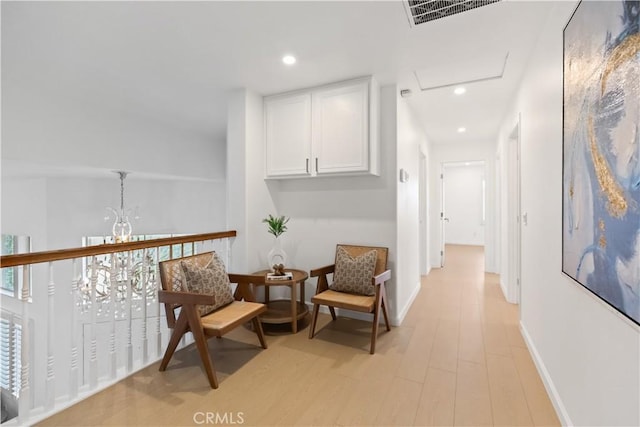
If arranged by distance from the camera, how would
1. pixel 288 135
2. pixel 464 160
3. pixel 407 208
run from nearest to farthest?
pixel 288 135 < pixel 407 208 < pixel 464 160

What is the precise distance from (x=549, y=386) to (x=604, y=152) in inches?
61.0

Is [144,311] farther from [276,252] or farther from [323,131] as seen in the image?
[323,131]

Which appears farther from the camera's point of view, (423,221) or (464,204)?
(464,204)

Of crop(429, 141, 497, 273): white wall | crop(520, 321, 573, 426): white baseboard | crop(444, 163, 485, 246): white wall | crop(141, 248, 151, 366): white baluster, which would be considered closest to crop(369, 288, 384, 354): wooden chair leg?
crop(520, 321, 573, 426): white baseboard

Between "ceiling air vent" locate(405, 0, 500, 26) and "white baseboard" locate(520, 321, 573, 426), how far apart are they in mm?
2409

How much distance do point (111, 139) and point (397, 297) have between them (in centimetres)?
402

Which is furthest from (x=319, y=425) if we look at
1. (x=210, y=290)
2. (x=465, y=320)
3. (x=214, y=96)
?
(x=214, y=96)

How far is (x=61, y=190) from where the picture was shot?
187 inches

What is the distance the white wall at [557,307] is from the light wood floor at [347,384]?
29cm

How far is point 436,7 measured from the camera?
5.96 feet

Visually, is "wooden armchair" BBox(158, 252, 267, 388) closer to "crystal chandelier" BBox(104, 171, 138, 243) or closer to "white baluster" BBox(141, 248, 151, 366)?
"white baluster" BBox(141, 248, 151, 366)

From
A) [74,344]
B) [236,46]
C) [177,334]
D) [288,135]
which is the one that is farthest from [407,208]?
[74,344]

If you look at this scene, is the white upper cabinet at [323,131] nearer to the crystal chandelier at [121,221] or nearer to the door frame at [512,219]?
the door frame at [512,219]

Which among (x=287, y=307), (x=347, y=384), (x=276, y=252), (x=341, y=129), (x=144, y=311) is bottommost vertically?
(x=347, y=384)
